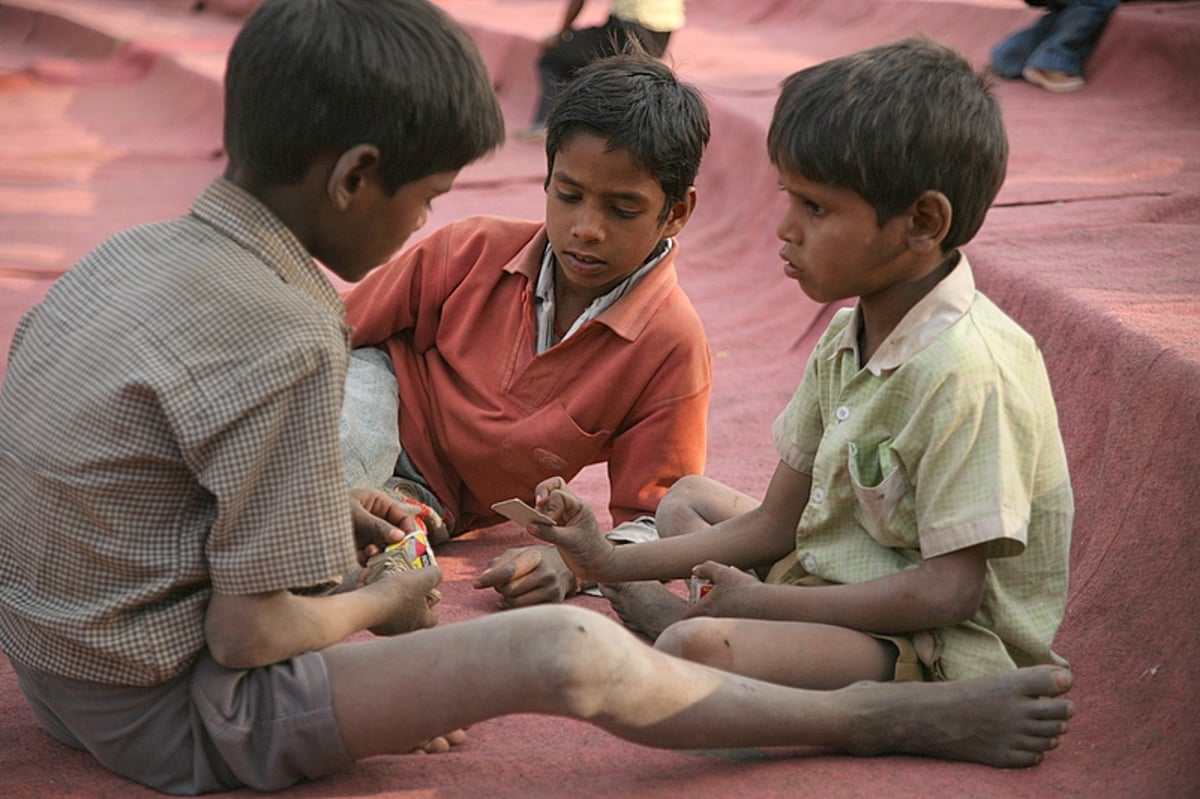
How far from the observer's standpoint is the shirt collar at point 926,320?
220 centimetres

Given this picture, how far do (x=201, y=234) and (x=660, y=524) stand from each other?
122 centimetres

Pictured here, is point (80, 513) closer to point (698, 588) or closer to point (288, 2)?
point (288, 2)

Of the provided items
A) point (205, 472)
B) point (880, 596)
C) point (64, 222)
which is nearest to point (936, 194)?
point (880, 596)

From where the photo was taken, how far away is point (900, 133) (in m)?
2.20

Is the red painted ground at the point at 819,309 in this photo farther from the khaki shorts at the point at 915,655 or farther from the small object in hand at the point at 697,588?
the small object in hand at the point at 697,588

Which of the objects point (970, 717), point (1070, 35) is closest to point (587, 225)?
point (970, 717)

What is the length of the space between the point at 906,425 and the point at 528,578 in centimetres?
93

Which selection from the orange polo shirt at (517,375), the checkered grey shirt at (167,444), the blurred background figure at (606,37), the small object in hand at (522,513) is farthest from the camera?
the blurred background figure at (606,37)

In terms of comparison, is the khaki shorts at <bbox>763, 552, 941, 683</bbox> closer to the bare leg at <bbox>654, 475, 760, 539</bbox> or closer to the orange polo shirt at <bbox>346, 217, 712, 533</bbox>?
the bare leg at <bbox>654, 475, 760, 539</bbox>

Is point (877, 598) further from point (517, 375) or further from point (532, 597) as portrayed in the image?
point (517, 375)

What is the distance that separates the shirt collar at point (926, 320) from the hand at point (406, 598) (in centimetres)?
78

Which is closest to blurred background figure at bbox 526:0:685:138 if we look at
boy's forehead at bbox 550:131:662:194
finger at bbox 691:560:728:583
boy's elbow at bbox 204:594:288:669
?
boy's forehead at bbox 550:131:662:194

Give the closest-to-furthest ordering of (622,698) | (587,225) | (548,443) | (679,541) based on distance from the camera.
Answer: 1. (622,698)
2. (679,541)
3. (587,225)
4. (548,443)

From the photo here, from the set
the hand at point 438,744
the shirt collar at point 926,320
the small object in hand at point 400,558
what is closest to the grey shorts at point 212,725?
the hand at point 438,744
